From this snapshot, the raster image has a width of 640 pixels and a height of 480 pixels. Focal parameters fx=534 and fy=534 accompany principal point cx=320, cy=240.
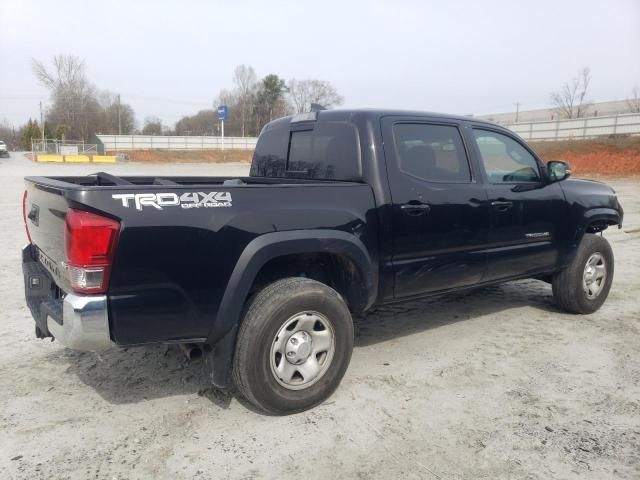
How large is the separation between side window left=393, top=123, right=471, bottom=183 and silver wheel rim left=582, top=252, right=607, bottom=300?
6.55 ft

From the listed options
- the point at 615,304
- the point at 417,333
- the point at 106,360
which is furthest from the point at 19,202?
the point at 615,304

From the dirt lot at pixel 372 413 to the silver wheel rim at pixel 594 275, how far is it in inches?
19.2

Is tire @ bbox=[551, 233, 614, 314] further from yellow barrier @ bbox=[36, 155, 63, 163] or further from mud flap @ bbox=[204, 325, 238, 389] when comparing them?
yellow barrier @ bbox=[36, 155, 63, 163]

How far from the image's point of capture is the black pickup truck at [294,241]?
8.93 ft

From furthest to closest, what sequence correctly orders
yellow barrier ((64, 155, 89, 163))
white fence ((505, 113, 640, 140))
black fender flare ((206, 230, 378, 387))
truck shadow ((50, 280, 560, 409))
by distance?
1. yellow barrier ((64, 155, 89, 163))
2. white fence ((505, 113, 640, 140))
3. truck shadow ((50, 280, 560, 409))
4. black fender flare ((206, 230, 378, 387))

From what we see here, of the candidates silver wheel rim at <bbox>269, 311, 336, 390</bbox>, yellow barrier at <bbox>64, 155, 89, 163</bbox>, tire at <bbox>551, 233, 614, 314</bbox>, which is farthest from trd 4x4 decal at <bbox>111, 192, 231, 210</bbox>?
yellow barrier at <bbox>64, 155, 89, 163</bbox>

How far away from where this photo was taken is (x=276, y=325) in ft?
10.3

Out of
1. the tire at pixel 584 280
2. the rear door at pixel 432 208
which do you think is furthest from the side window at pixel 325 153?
the tire at pixel 584 280

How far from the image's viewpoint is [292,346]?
3.26 metres

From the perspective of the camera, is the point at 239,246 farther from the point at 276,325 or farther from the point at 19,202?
the point at 19,202

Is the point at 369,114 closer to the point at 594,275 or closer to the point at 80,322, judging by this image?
the point at 80,322

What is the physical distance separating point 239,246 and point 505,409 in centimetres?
198

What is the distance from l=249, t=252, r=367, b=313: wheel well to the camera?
3428 millimetres

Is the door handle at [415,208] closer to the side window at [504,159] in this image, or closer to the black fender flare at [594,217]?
the side window at [504,159]
